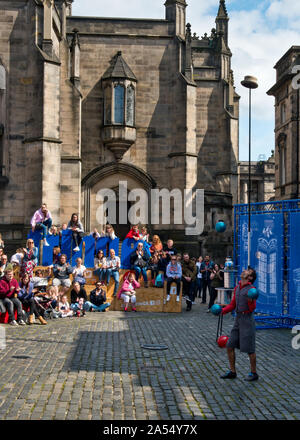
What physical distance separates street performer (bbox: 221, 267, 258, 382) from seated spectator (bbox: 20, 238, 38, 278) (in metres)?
8.14

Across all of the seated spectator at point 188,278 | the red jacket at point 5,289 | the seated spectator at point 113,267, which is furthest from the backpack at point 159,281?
the red jacket at point 5,289

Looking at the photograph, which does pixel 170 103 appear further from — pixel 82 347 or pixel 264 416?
pixel 264 416

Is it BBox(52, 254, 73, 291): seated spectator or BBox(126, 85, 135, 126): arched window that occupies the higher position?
BBox(126, 85, 135, 126): arched window

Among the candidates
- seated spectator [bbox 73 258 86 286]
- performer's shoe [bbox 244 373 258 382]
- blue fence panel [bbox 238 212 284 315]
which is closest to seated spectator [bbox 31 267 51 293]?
seated spectator [bbox 73 258 86 286]

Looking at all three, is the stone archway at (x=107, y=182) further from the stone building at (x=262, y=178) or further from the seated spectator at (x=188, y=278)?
the stone building at (x=262, y=178)

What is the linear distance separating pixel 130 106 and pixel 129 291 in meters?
13.8

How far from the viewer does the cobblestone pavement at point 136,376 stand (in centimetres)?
657

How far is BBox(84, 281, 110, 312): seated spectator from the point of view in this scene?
16.2m

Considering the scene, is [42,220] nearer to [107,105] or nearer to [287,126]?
[107,105]

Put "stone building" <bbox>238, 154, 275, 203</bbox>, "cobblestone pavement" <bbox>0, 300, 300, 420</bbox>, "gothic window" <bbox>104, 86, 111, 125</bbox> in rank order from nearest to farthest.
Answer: "cobblestone pavement" <bbox>0, 300, 300, 420</bbox>, "gothic window" <bbox>104, 86, 111, 125</bbox>, "stone building" <bbox>238, 154, 275, 203</bbox>

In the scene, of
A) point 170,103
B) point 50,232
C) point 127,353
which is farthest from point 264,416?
point 170,103

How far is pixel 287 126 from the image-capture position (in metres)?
36.6

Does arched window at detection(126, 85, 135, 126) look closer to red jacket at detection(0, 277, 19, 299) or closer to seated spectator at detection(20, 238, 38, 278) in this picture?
seated spectator at detection(20, 238, 38, 278)
